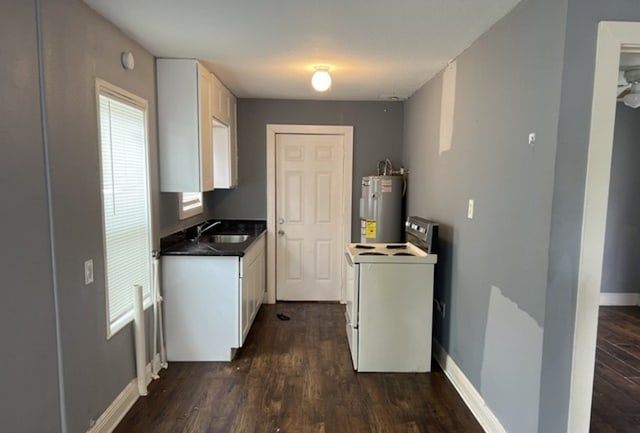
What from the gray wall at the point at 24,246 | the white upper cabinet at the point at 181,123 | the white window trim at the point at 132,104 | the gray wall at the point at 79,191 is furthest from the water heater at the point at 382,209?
the gray wall at the point at 24,246

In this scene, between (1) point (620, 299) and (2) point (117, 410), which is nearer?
(2) point (117, 410)

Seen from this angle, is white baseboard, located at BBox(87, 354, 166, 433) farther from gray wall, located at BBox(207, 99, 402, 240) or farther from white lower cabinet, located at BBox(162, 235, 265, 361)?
gray wall, located at BBox(207, 99, 402, 240)

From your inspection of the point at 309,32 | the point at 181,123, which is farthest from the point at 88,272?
the point at 309,32

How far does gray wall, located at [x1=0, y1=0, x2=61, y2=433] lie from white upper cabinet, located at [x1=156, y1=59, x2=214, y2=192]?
4.63 ft

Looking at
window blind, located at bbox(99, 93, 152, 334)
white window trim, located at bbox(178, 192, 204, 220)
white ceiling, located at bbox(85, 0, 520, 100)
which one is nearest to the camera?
white ceiling, located at bbox(85, 0, 520, 100)

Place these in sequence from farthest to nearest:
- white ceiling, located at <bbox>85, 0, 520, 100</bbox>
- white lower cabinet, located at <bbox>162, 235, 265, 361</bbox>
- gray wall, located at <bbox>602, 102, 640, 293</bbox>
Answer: gray wall, located at <bbox>602, 102, 640, 293</bbox>, white lower cabinet, located at <bbox>162, 235, 265, 361</bbox>, white ceiling, located at <bbox>85, 0, 520, 100</bbox>

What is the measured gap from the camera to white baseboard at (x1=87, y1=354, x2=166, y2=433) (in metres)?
2.18

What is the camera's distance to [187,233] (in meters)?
3.74

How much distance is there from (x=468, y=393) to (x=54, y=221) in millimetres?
2602

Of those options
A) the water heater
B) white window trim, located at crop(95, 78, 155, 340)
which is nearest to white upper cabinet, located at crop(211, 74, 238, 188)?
white window trim, located at crop(95, 78, 155, 340)

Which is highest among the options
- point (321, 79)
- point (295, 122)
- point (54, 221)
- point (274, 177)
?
point (321, 79)

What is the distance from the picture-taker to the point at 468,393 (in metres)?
2.61

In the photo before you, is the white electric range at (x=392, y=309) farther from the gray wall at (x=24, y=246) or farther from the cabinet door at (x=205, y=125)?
the gray wall at (x=24, y=246)

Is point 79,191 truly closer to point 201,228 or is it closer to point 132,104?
point 132,104
